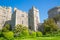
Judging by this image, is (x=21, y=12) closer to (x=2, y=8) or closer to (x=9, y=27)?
(x=9, y=27)

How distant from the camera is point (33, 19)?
54.2 meters

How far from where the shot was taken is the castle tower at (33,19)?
53.2m

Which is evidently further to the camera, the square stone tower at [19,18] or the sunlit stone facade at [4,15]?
the sunlit stone facade at [4,15]

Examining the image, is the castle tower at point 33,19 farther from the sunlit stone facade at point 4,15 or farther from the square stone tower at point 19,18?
the sunlit stone facade at point 4,15

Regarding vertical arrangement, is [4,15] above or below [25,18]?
above

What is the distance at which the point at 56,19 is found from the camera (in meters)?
51.0

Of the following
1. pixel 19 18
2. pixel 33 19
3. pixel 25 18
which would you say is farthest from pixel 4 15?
pixel 33 19

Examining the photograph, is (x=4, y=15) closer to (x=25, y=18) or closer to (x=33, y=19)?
(x=25, y=18)

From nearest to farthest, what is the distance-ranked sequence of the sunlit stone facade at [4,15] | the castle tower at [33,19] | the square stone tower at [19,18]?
1. the square stone tower at [19,18]
2. the castle tower at [33,19]
3. the sunlit stone facade at [4,15]

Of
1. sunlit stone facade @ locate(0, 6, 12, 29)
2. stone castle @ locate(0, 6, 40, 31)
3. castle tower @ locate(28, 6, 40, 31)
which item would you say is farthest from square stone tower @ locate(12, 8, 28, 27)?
sunlit stone facade @ locate(0, 6, 12, 29)

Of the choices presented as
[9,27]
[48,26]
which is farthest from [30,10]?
[48,26]

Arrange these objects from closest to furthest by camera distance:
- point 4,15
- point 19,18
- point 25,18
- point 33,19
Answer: point 19,18, point 25,18, point 33,19, point 4,15

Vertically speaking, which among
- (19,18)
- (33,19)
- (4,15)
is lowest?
(33,19)

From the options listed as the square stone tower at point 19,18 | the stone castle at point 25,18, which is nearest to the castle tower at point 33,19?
the stone castle at point 25,18
